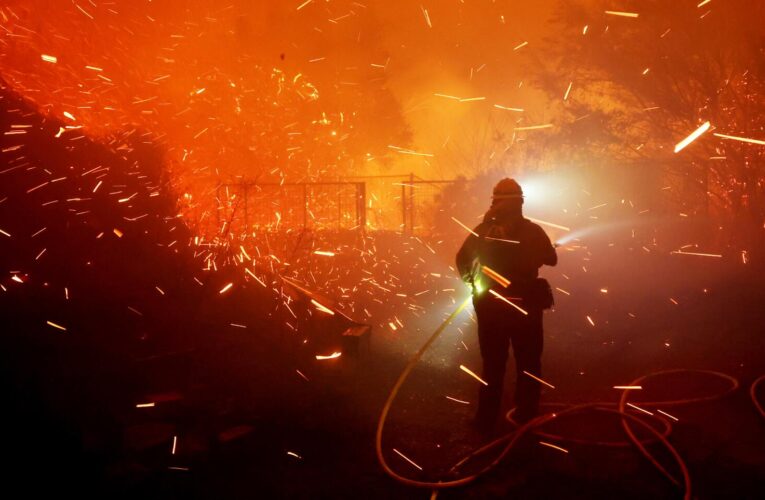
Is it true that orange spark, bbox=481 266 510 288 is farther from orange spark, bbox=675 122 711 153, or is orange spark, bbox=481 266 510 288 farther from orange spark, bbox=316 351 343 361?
orange spark, bbox=675 122 711 153

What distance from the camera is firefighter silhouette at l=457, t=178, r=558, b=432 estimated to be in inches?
188

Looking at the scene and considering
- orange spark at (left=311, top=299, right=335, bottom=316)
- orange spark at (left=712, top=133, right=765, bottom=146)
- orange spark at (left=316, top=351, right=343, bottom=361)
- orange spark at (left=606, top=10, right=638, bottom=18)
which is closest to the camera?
orange spark at (left=316, top=351, right=343, bottom=361)

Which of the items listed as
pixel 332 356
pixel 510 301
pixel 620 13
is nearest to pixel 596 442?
pixel 510 301

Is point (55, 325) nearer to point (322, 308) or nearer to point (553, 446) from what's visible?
point (322, 308)

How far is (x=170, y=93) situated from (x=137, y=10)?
6.09ft

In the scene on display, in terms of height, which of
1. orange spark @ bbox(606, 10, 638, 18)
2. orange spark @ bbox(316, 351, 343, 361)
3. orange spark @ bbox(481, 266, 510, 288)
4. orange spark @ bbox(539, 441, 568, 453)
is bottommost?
orange spark @ bbox(539, 441, 568, 453)

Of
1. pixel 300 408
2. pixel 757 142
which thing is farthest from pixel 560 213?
pixel 300 408

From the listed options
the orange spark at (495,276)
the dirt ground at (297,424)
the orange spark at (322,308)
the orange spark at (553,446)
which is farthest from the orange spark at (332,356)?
the orange spark at (553,446)

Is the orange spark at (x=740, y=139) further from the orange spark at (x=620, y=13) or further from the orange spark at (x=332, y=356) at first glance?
the orange spark at (x=332, y=356)

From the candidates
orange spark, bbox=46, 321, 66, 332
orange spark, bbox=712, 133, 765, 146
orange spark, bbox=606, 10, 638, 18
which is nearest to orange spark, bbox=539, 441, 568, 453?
orange spark, bbox=46, 321, 66, 332

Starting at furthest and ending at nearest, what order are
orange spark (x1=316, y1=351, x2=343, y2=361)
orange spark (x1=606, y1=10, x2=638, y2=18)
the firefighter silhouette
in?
orange spark (x1=606, y1=10, x2=638, y2=18) → orange spark (x1=316, y1=351, x2=343, y2=361) → the firefighter silhouette

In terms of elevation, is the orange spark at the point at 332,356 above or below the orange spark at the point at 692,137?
below

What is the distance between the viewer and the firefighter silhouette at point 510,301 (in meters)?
4.77

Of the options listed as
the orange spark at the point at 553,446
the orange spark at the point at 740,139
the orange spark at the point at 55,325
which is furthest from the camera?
the orange spark at the point at 740,139
